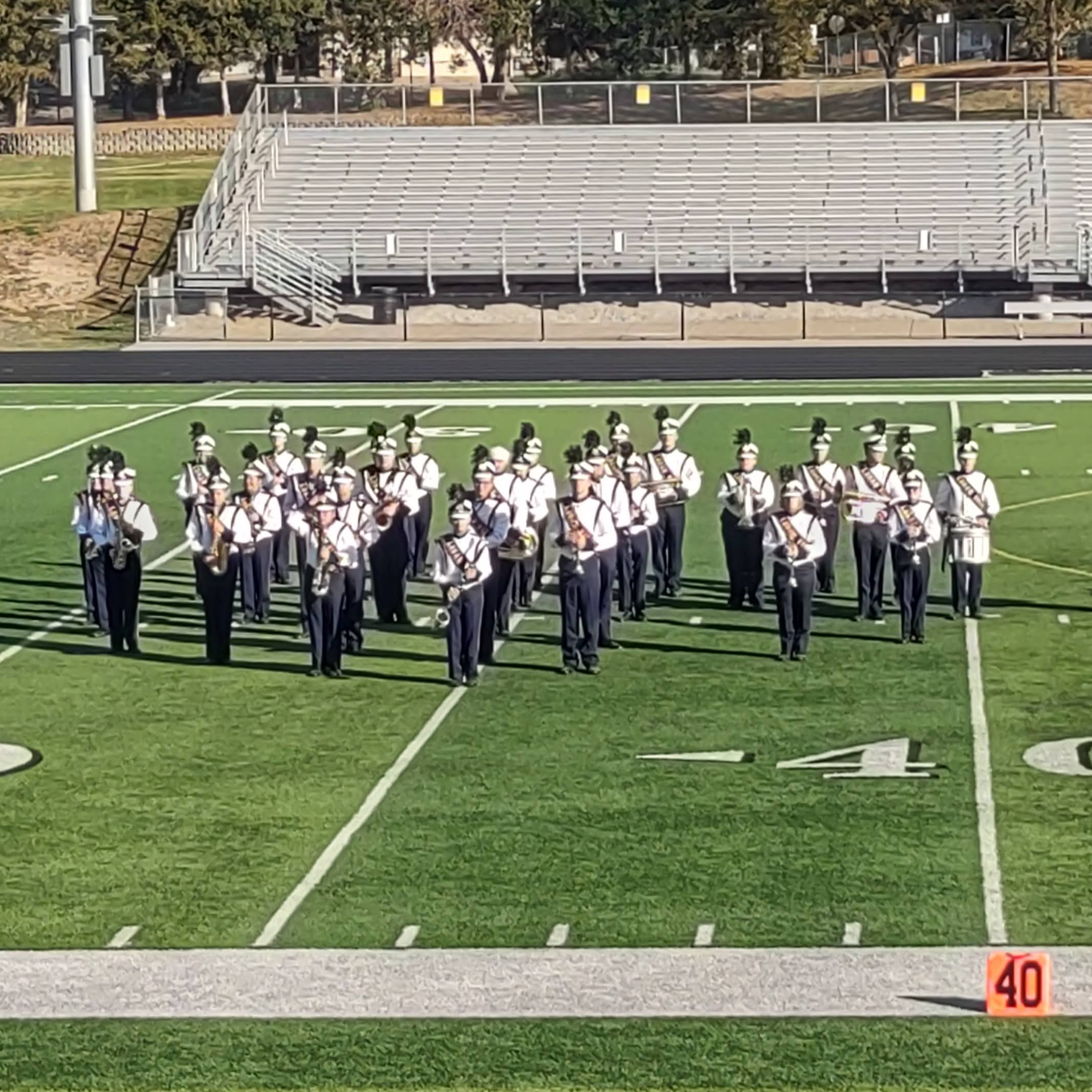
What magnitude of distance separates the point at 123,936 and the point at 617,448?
991cm

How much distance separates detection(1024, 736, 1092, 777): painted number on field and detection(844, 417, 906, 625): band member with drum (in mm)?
4333

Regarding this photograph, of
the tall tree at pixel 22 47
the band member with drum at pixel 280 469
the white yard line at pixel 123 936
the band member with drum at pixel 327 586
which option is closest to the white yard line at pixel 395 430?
the band member with drum at pixel 280 469

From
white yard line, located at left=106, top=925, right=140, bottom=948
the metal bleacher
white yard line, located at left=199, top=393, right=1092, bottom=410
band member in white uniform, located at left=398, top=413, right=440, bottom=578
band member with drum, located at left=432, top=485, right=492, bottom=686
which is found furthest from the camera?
the metal bleacher

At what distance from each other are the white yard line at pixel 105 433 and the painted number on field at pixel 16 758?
14.3 metres

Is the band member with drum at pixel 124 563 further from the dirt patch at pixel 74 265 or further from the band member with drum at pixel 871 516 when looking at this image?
the dirt patch at pixel 74 265

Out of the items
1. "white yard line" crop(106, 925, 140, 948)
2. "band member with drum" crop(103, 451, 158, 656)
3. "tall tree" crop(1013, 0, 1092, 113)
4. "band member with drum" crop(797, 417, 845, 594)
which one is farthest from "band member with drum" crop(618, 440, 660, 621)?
"tall tree" crop(1013, 0, 1092, 113)

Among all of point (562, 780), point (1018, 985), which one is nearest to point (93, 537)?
point (562, 780)

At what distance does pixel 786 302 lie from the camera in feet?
159

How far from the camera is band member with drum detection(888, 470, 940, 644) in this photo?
18.8 m

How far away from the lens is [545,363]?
43.0 m

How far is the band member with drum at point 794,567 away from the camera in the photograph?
59.7 ft

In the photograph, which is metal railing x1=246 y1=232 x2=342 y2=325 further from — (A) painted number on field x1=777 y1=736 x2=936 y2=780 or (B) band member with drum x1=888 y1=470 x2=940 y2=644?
(A) painted number on field x1=777 y1=736 x2=936 y2=780

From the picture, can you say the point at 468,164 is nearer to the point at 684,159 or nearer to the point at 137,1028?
the point at 684,159

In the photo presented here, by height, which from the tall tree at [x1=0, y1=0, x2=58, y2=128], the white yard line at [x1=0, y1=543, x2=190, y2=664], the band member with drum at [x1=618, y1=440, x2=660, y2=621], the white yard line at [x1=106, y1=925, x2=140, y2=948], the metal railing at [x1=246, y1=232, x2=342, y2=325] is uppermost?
the tall tree at [x1=0, y1=0, x2=58, y2=128]
